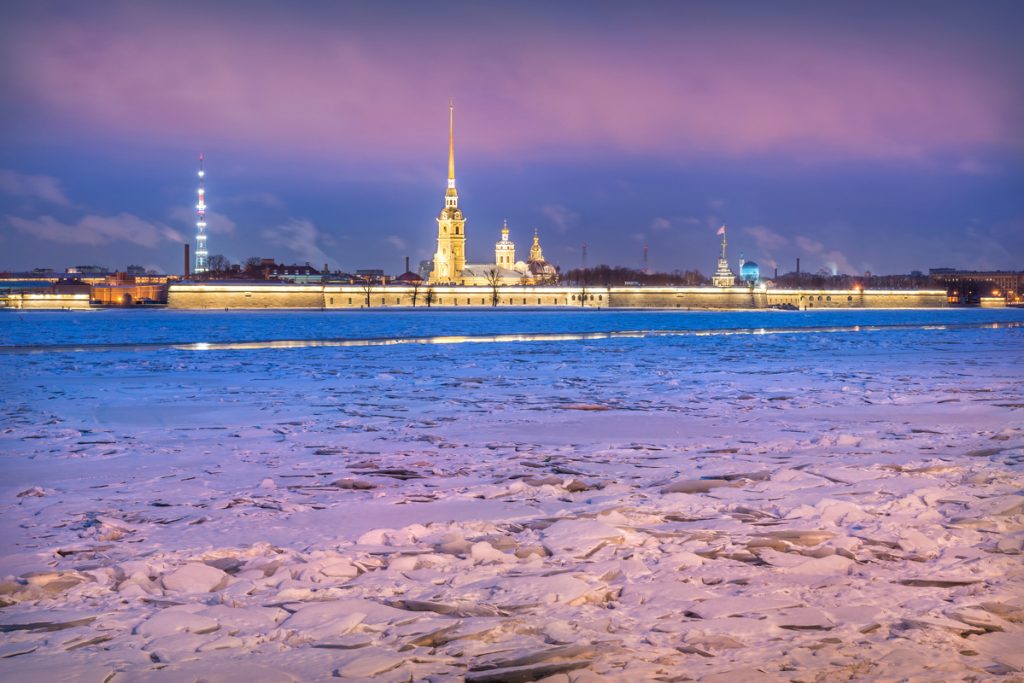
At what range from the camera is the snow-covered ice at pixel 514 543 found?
101 inches

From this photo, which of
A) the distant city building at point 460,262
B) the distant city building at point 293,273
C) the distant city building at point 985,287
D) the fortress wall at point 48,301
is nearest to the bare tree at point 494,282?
the distant city building at point 460,262

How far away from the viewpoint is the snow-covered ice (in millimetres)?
2570

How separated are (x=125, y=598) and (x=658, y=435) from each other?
4254 millimetres

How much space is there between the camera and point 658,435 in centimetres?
664

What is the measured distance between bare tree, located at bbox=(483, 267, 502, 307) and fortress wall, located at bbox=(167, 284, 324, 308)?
21665 mm

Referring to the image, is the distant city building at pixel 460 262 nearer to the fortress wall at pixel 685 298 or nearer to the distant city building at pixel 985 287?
the fortress wall at pixel 685 298

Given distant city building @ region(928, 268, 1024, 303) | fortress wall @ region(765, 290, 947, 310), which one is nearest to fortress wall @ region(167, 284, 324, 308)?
fortress wall @ region(765, 290, 947, 310)

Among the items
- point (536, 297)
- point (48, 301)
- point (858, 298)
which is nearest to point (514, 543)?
point (536, 297)

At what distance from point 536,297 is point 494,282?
7.45m

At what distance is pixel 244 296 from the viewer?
116625 mm

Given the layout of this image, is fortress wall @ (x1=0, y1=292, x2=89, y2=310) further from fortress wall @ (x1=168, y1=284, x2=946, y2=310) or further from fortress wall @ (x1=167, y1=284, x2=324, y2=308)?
fortress wall @ (x1=168, y1=284, x2=946, y2=310)

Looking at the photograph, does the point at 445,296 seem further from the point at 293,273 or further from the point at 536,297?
the point at 293,273

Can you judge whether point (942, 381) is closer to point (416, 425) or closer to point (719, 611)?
point (416, 425)

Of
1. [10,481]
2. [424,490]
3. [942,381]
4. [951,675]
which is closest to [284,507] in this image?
[424,490]
